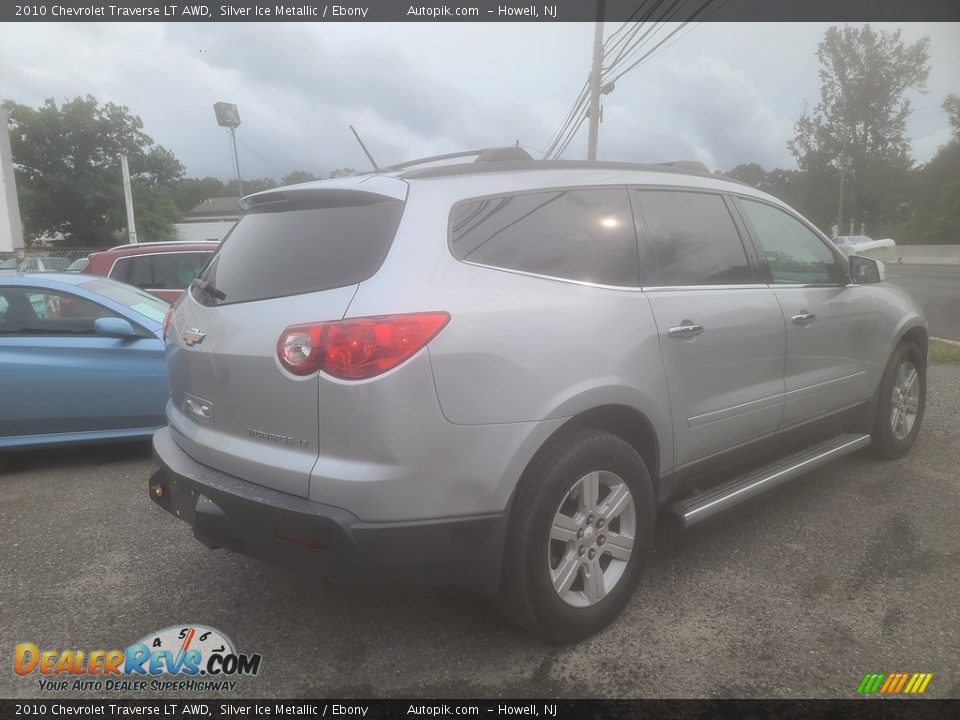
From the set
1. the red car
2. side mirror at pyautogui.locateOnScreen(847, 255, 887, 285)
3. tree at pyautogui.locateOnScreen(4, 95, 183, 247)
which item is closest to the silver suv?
side mirror at pyautogui.locateOnScreen(847, 255, 887, 285)

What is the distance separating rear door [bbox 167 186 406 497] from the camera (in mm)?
2186

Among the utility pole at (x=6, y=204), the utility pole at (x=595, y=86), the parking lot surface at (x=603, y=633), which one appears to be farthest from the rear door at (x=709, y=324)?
the utility pole at (x=6, y=204)

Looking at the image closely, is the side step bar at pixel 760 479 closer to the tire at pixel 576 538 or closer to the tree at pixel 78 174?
the tire at pixel 576 538

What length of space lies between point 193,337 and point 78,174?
→ 55.2 meters

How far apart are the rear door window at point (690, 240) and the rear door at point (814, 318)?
0.26 meters

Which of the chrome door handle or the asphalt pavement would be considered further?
the asphalt pavement

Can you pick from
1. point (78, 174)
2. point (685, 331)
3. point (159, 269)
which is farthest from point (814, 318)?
point (78, 174)

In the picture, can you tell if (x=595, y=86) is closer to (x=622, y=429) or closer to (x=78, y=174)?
(x=622, y=429)

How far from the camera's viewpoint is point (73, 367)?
4688 mm

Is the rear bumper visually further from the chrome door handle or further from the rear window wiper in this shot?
the chrome door handle

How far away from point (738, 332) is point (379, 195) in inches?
69.7

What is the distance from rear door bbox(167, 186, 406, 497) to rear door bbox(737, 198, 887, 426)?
86.0 inches
